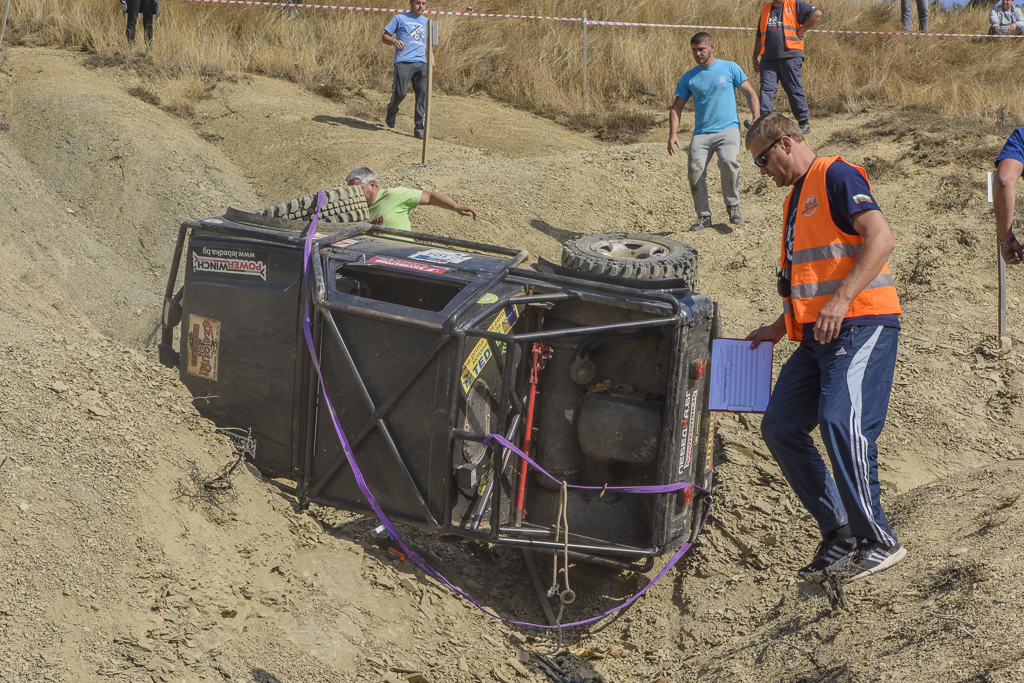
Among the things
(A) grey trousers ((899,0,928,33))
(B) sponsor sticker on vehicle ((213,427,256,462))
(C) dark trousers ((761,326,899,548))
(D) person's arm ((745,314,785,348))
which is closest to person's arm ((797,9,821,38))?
(D) person's arm ((745,314,785,348))

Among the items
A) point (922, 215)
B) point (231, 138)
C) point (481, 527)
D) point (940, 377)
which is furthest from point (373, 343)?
point (231, 138)

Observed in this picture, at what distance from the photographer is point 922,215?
8.79 metres

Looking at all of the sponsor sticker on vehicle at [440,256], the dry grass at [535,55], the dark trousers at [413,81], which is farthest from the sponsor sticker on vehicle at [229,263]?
the dry grass at [535,55]

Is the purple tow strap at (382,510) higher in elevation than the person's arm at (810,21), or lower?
lower

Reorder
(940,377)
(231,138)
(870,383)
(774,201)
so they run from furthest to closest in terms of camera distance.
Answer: (231,138) → (774,201) → (940,377) → (870,383)

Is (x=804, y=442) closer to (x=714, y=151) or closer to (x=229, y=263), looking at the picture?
(x=229, y=263)

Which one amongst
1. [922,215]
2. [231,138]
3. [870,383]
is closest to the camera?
[870,383]

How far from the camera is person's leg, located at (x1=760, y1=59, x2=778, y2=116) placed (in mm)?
10250

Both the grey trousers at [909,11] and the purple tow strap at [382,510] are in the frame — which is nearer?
the purple tow strap at [382,510]

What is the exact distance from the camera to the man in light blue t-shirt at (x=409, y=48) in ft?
37.6

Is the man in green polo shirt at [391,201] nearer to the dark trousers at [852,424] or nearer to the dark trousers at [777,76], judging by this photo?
the dark trousers at [852,424]

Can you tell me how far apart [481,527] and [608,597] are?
1083 mm

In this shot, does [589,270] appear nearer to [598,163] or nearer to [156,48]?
A: [598,163]

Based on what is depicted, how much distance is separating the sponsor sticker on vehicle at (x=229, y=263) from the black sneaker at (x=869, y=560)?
3.28 meters
